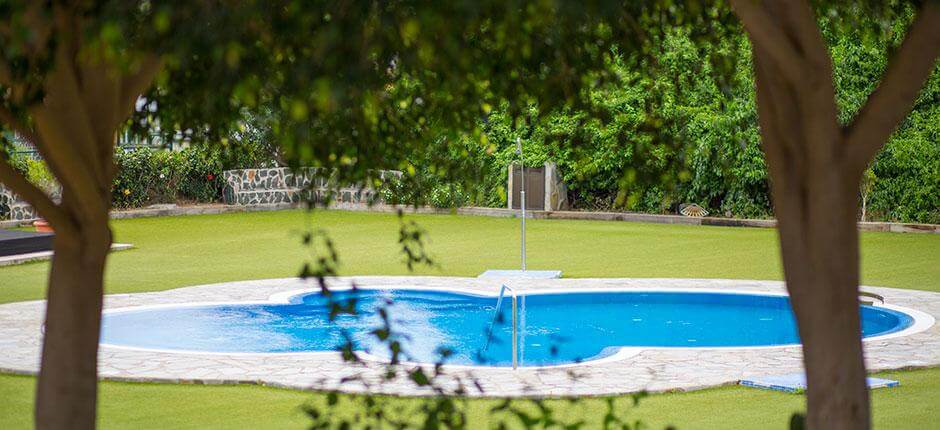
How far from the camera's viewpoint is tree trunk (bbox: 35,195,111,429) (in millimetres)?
5113

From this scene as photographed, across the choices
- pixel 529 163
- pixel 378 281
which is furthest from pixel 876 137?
pixel 529 163

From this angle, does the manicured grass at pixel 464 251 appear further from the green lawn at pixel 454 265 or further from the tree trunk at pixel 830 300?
the tree trunk at pixel 830 300

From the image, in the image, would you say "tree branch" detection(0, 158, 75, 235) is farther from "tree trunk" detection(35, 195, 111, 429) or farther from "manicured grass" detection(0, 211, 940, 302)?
"manicured grass" detection(0, 211, 940, 302)

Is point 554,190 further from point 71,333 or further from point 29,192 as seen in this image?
point 29,192

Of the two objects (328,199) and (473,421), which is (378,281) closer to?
(473,421)

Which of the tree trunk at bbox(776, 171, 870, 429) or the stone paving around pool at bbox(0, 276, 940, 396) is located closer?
the tree trunk at bbox(776, 171, 870, 429)

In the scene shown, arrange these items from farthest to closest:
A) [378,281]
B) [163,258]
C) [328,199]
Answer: [163,258]
[378,281]
[328,199]

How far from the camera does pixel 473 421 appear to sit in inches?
311

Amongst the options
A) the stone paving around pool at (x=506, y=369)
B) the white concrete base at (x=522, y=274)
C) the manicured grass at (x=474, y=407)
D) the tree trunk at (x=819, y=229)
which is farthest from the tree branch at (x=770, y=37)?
the white concrete base at (x=522, y=274)

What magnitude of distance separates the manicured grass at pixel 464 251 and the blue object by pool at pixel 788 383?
583 cm

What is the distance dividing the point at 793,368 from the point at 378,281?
21.2 ft

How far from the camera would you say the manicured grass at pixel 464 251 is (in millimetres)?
15500

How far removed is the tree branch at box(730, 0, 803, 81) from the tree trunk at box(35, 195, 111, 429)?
2.70 meters

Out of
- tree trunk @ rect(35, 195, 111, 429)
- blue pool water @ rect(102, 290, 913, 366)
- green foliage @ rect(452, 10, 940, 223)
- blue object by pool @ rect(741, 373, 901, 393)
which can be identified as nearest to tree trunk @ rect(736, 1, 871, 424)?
tree trunk @ rect(35, 195, 111, 429)
